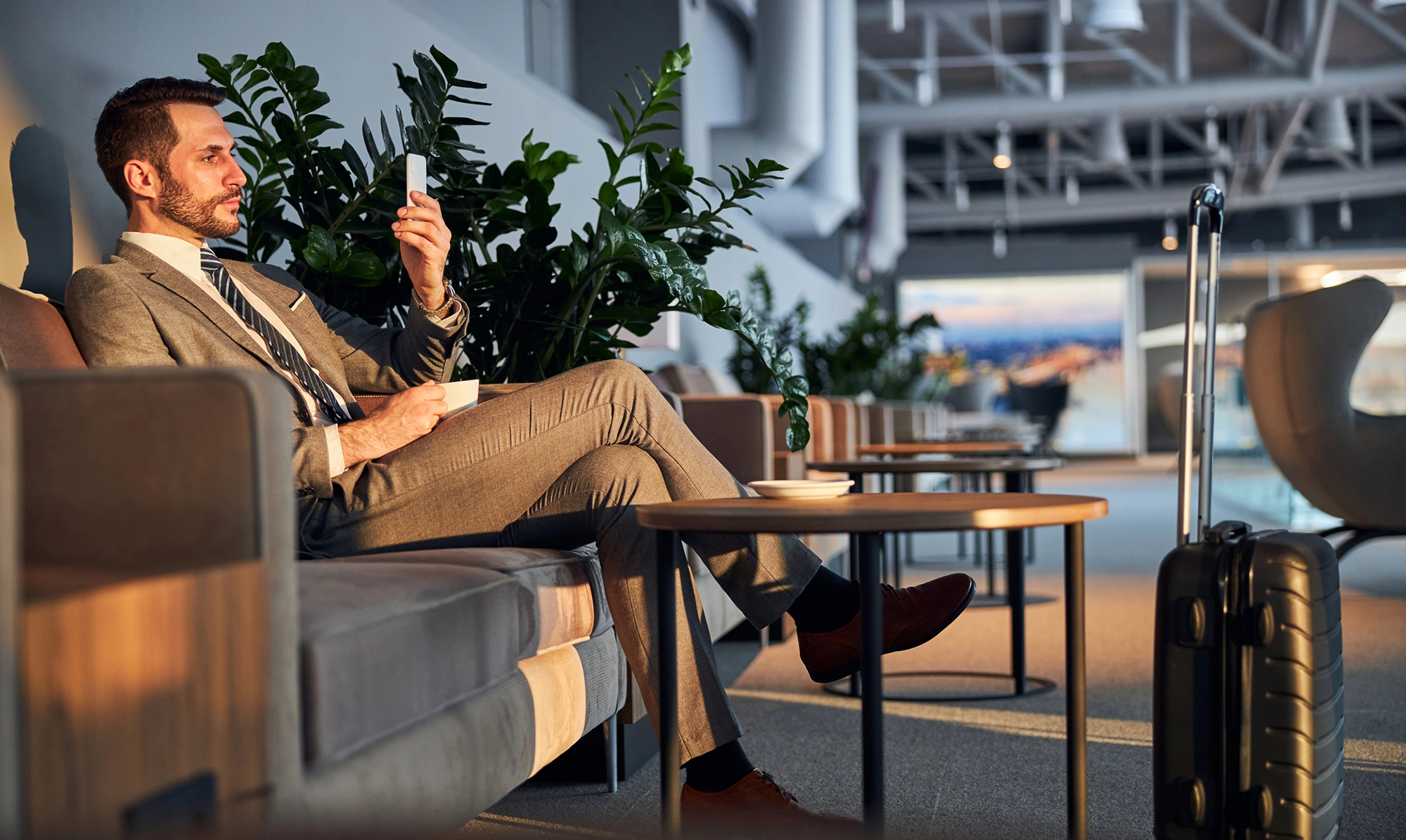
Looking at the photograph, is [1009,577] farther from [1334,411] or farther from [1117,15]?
[1117,15]

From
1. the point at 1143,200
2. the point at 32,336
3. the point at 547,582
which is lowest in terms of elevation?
the point at 547,582

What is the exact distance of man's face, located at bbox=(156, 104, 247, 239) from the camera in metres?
1.96

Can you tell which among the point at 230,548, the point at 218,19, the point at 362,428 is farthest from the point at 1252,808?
the point at 218,19

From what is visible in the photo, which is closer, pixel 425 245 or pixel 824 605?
pixel 824 605

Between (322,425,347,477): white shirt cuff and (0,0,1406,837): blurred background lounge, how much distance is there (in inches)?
24.7

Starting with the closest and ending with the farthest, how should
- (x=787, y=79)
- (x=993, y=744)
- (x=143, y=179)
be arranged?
(x=143, y=179) < (x=993, y=744) < (x=787, y=79)

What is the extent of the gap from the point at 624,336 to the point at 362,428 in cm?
298

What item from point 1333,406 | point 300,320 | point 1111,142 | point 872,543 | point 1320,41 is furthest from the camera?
point 1111,142

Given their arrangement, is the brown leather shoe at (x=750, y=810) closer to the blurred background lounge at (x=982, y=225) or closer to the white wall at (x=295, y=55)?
the blurred background lounge at (x=982, y=225)

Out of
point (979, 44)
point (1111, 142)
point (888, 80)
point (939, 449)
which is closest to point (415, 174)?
point (939, 449)

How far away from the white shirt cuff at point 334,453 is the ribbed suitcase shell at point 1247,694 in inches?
43.9

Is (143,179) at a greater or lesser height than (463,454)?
greater

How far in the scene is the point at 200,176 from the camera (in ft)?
6.47

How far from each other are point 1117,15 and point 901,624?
23.2 feet
